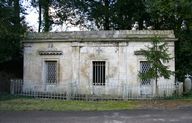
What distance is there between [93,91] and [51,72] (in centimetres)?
305

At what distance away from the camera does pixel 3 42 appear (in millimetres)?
24141

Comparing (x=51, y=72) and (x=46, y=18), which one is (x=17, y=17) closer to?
(x=51, y=72)

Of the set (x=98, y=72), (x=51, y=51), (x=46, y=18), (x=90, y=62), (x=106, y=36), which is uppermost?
(x=46, y=18)

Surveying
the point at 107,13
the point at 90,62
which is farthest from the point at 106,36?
the point at 107,13

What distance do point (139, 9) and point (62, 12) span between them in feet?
23.8

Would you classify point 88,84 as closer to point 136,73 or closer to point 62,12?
point 136,73

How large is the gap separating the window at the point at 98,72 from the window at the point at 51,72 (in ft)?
8.20

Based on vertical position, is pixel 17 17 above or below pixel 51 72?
above

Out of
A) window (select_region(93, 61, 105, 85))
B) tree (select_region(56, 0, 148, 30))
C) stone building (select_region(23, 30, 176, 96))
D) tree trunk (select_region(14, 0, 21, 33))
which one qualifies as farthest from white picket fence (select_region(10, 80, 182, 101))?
tree (select_region(56, 0, 148, 30))

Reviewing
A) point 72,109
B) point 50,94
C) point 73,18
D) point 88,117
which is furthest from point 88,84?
point 73,18

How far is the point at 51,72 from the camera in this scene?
25.1m

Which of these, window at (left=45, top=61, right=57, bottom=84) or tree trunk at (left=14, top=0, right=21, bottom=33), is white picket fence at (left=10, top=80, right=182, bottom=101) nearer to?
window at (left=45, top=61, right=57, bottom=84)

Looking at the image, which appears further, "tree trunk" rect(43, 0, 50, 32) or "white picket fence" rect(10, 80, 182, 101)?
"tree trunk" rect(43, 0, 50, 32)

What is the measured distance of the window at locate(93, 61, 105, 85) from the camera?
24281 millimetres
